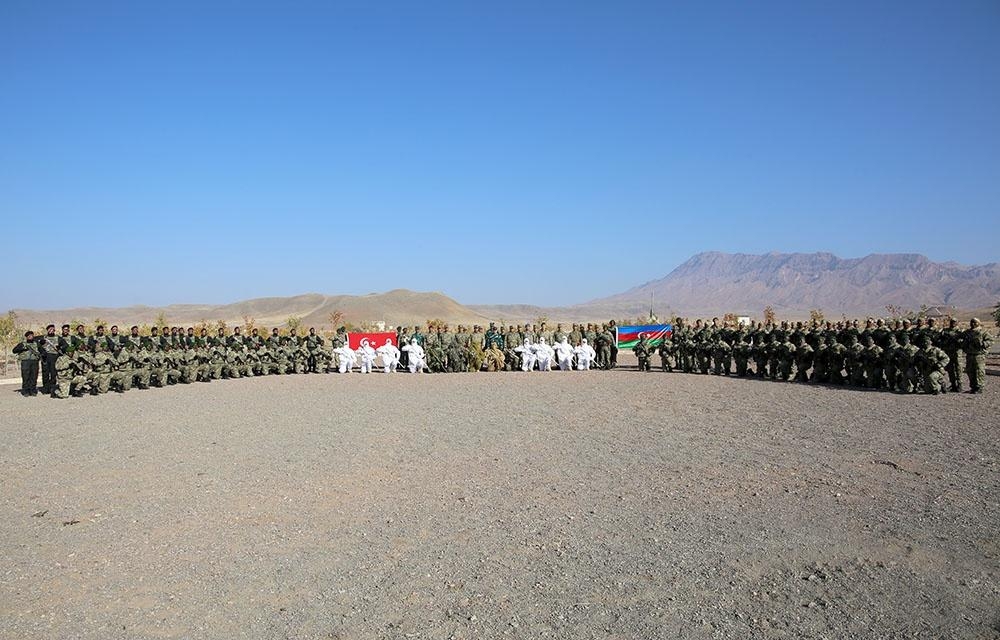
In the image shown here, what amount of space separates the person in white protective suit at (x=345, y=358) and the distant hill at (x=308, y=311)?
64.8 metres

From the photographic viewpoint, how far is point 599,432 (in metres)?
12.9

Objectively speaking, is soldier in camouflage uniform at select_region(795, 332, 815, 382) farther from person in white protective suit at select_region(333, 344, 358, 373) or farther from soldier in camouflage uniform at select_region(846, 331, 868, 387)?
person in white protective suit at select_region(333, 344, 358, 373)

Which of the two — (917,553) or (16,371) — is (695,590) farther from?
(16,371)

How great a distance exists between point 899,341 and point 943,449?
328 inches

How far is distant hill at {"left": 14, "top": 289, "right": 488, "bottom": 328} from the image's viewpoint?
4139 inches

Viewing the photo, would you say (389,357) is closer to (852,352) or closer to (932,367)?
(852,352)

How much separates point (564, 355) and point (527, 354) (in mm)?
1347

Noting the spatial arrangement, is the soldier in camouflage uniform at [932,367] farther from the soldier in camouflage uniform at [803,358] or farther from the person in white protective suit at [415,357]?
the person in white protective suit at [415,357]

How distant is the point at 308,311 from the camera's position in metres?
126

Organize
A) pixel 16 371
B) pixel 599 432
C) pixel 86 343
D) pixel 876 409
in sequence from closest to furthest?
pixel 599 432, pixel 876 409, pixel 86 343, pixel 16 371

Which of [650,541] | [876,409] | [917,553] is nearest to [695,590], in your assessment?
[650,541]

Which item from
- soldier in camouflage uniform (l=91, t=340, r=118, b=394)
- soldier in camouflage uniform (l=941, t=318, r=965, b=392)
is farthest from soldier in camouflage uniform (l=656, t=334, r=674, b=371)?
soldier in camouflage uniform (l=91, t=340, r=118, b=394)

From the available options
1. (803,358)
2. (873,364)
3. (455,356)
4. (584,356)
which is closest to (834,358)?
(803,358)

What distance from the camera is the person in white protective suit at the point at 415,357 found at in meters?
27.2
